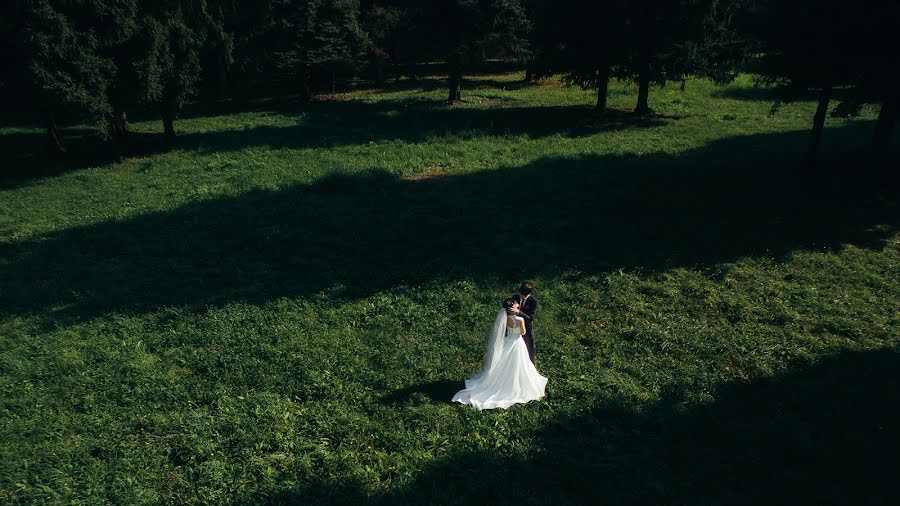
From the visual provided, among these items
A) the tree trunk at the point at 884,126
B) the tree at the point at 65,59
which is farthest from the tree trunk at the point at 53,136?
the tree trunk at the point at 884,126

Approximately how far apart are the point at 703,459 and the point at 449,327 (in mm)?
6402

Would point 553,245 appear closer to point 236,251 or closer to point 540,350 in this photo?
point 540,350

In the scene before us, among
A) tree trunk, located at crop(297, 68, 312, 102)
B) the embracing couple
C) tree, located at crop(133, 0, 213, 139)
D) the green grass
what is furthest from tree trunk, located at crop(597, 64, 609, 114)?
the embracing couple

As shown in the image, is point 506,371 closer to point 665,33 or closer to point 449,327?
point 449,327

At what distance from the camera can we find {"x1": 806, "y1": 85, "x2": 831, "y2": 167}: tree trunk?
21.3 meters

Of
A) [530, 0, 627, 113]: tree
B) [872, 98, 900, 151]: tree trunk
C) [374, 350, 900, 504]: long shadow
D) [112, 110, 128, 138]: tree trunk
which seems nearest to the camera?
[374, 350, 900, 504]: long shadow

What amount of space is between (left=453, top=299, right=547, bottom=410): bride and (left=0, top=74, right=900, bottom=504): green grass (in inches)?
12.9

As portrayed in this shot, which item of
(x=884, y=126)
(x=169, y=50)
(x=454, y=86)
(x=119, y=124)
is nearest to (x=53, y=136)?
(x=119, y=124)

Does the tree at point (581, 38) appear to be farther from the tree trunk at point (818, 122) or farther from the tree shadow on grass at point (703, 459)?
the tree shadow on grass at point (703, 459)

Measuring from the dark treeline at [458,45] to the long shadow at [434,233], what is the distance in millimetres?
4303

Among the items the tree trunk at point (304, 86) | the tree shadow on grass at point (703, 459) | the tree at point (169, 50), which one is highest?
the tree at point (169, 50)

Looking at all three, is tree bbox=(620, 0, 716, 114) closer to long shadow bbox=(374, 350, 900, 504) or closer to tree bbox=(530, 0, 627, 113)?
Result: tree bbox=(530, 0, 627, 113)

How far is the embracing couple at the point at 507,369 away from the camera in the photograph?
1065cm

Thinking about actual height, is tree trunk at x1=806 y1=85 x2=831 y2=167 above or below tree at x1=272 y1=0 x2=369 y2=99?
below
